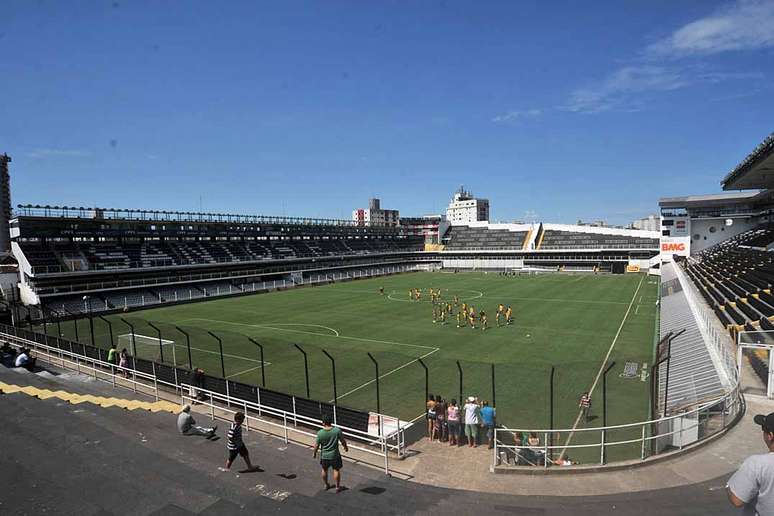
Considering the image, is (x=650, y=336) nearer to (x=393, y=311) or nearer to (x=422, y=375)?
(x=422, y=375)

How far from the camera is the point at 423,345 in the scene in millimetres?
26438

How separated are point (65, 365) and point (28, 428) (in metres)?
10.6

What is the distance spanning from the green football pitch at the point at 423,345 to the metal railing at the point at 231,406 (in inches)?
101

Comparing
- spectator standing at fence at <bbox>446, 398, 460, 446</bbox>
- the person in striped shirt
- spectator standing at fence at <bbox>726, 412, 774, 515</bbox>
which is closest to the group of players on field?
spectator standing at fence at <bbox>446, 398, 460, 446</bbox>

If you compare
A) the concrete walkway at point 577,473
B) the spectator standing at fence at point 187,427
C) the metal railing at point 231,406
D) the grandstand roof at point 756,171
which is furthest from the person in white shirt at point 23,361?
the grandstand roof at point 756,171

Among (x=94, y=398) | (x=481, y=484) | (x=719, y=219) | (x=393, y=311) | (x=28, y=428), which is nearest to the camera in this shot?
(x=481, y=484)

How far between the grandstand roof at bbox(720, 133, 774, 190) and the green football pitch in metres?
12.7

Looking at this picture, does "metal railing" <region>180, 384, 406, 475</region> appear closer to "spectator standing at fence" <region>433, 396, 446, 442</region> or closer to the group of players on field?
"spectator standing at fence" <region>433, 396, 446, 442</region>

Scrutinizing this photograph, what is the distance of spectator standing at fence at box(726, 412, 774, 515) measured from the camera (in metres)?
3.71

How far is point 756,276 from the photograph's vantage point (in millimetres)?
27328

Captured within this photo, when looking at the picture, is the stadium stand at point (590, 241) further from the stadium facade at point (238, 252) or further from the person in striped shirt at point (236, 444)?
the person in striped shirt at point (236, 444)

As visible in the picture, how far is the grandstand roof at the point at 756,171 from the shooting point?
98.1 feet

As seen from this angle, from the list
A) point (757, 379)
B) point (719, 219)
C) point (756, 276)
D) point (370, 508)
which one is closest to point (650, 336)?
point (756, 276)

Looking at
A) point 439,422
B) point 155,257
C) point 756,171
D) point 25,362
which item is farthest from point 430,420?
point 155,257
